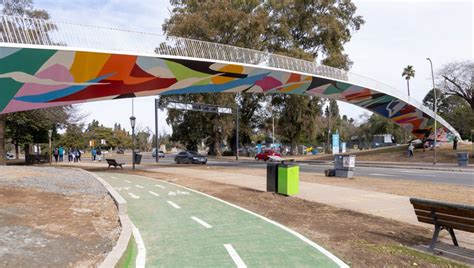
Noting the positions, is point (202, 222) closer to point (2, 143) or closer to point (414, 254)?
point (414, 254)

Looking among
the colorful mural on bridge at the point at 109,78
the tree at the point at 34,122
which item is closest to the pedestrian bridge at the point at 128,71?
the colorful mural on bridge at the point at 109,78

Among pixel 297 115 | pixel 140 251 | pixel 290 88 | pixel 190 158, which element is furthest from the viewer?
pixel 297 115

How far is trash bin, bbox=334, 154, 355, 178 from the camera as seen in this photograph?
21.0 m

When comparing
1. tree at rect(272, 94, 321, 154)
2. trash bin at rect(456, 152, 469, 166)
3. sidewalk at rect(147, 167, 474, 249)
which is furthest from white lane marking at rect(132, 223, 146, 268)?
tree at rect(272, 94, 321, 154)

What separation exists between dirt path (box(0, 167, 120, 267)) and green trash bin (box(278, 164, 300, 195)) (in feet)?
18.0

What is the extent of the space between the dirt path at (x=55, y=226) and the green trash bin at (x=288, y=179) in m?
5.49

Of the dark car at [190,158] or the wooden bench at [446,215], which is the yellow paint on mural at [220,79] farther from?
the wooden bench at [446,215]

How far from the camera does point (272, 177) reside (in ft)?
47.4

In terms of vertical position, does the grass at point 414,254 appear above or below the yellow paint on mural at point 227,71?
below

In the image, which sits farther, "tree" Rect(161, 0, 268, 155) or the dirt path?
"tree" Rect(161, 0, 268, 155)

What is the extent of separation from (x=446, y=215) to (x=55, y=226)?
724 cm

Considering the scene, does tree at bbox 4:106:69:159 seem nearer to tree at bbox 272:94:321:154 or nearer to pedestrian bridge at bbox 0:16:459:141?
pedestrian bridge at bbox 0:16:459:141

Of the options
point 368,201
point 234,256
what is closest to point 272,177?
point 368,201

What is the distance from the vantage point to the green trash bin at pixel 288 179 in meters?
13.8
